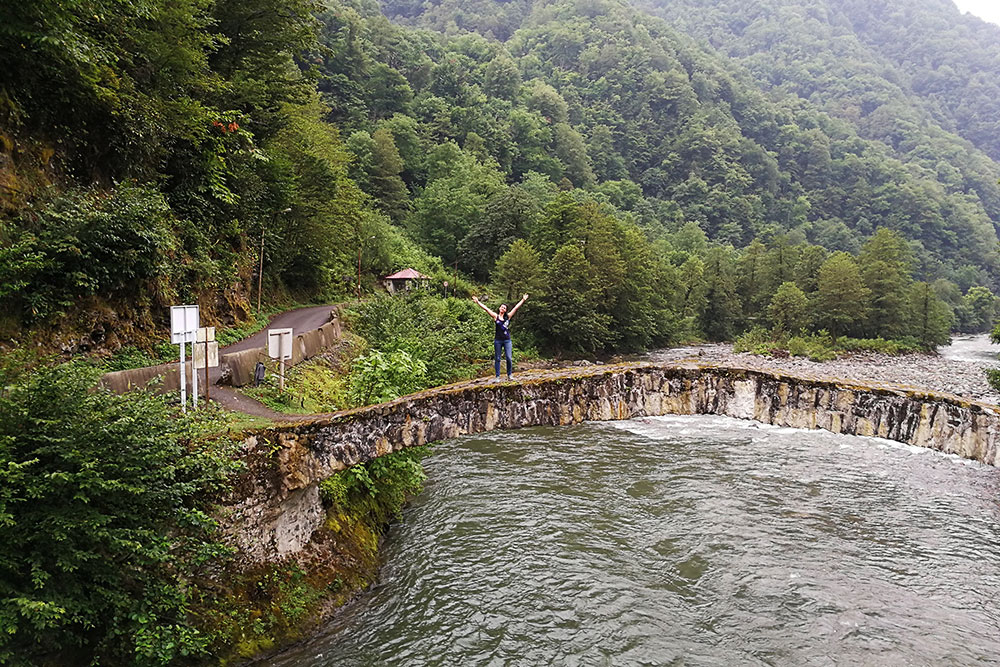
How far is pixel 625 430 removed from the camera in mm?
22641

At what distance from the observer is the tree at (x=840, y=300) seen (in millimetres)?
52406

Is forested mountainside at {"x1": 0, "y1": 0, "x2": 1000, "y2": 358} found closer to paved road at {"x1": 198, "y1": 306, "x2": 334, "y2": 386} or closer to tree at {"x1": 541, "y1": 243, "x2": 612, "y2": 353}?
tree at {"x1": 541, "y1": 243, "x2": 612, "y2": 353}

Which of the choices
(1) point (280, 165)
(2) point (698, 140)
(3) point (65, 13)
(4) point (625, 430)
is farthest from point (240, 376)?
(2) point (698, 140)

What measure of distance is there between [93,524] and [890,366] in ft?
162

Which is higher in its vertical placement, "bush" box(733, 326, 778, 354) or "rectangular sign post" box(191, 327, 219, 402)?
"rectangular sign post" box(191, 327, 219, 402)

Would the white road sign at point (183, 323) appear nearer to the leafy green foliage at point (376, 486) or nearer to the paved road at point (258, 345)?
the paved road at point (258, 345)

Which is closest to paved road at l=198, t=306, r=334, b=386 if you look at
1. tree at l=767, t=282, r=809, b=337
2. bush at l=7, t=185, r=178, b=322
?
bush at l=7, t=185, r=178, b=322

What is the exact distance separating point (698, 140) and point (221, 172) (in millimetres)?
125896

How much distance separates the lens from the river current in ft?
30.9

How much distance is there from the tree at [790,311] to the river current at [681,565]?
36271 mm

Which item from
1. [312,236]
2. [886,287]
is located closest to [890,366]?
[886,287]

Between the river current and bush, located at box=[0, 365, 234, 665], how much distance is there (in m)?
2.47

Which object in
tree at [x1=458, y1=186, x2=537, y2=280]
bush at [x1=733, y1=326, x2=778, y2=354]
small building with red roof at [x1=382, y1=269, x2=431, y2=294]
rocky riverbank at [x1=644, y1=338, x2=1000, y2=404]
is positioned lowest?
rocky riverbank at [x1=644, y1=338, x2=1000, y2=404]

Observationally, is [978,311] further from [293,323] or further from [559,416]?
[293,323]
